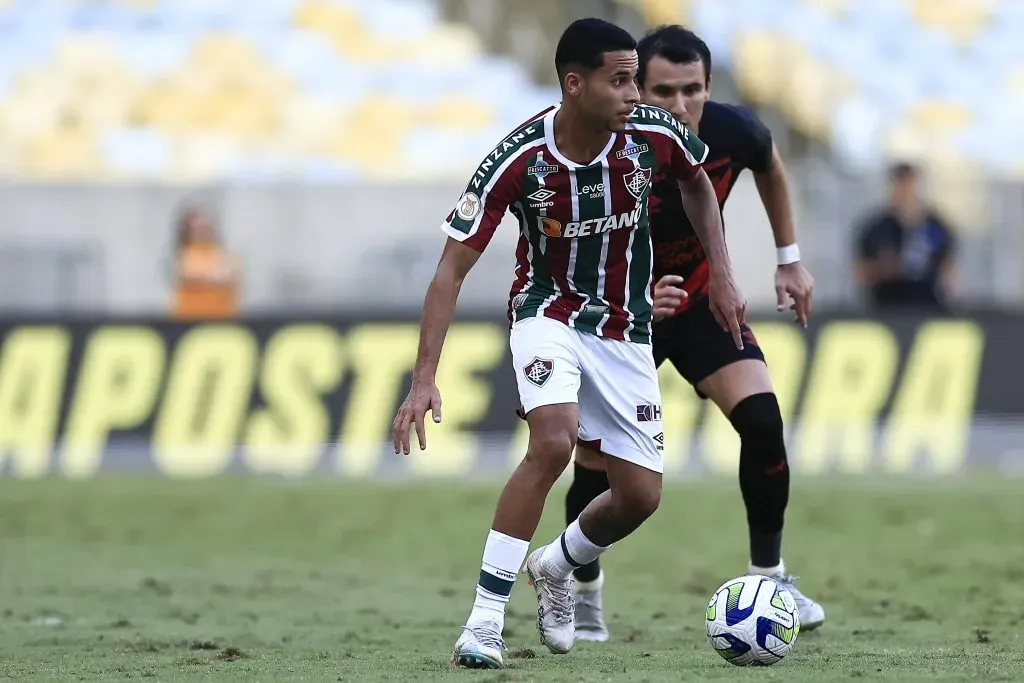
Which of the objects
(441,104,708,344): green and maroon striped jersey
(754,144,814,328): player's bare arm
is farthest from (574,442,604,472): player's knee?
(754,144,814,328): player's bare arm

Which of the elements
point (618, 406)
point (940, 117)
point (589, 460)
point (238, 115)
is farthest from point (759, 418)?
point (940, 117)

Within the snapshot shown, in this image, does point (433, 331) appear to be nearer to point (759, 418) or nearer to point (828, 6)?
point (759, 418)

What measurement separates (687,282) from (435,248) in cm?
1104

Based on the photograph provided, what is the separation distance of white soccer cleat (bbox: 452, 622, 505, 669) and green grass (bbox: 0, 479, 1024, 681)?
4.5 inches

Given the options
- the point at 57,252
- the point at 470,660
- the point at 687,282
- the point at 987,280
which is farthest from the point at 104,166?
the point at 470,660

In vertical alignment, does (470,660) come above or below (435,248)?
below

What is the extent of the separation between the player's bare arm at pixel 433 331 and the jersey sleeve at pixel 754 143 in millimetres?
1765

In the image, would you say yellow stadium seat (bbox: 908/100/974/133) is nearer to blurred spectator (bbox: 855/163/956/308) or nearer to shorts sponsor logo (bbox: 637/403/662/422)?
blurred spectator (bbox: 855/163/956/308)

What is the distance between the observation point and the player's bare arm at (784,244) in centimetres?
701

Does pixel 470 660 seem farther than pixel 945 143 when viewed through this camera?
No

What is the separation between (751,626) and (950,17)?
1990cm

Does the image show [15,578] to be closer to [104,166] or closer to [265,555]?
[265,555]

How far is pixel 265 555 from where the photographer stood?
10484 millimetres

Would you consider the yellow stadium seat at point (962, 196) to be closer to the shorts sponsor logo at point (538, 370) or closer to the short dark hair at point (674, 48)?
the short dark hair at point (674, 48)
